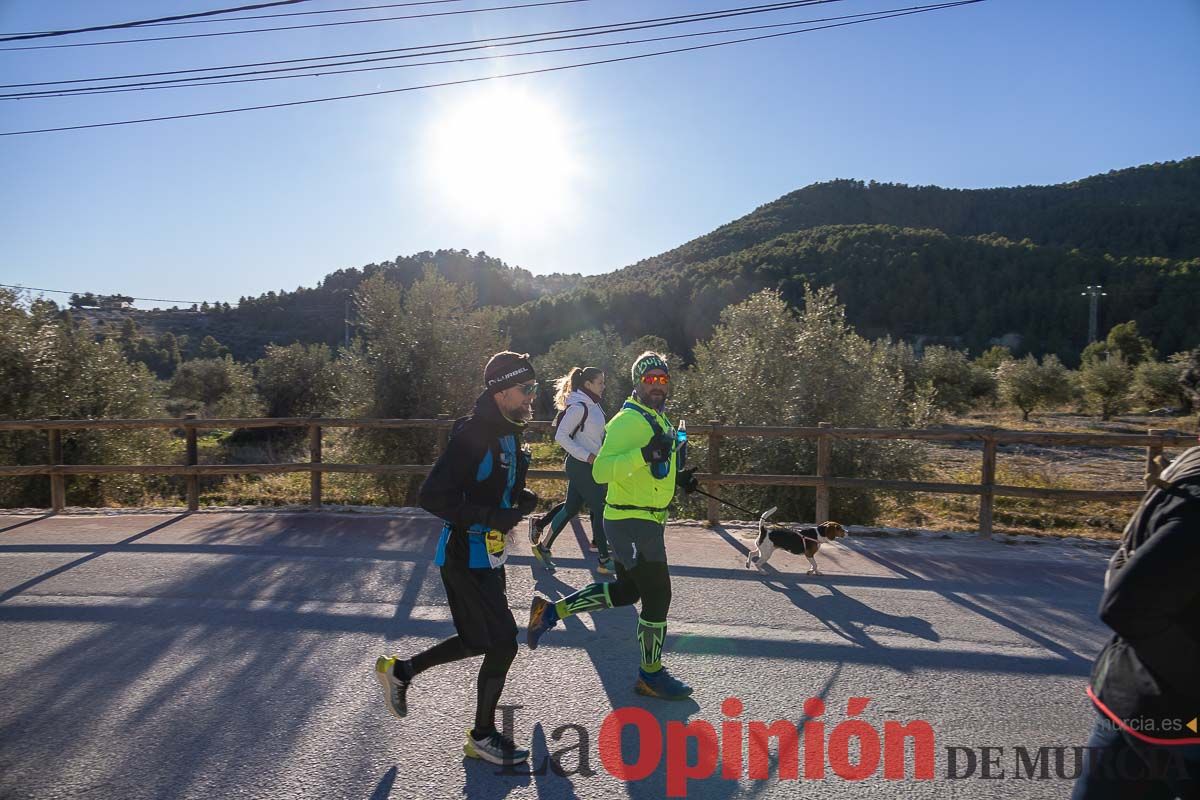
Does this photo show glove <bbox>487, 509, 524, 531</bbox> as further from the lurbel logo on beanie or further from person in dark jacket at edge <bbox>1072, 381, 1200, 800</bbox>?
person in dark jacket at edge <bbox>1072, 381, 1200, 800</bbox>

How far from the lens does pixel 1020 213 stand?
277 ft

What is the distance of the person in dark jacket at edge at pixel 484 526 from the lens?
3295 millimetres

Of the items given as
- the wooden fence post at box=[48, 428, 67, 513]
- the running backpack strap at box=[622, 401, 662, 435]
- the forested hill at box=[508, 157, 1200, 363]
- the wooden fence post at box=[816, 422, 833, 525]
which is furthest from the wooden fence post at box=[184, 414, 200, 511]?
the forested hill at box=[508, 157, 1200, 363]

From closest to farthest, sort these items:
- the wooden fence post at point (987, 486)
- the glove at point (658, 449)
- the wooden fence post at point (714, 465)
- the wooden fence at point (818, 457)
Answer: the glove at point (658, 449) → the wooden fence at point (818, 457) → the wooden fence post at point (987, 486) → the wooden fence post at point (714, 465)

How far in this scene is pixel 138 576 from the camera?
6324mm

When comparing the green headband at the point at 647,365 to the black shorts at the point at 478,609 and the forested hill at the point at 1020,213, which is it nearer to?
the black shorts at the point at 478,609

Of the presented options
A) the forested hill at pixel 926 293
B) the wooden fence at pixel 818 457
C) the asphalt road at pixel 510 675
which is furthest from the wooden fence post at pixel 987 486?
the forested hill at pixel 926 293

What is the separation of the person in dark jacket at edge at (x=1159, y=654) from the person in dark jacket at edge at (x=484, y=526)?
233 centimetres

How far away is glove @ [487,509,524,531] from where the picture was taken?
3.30 meters

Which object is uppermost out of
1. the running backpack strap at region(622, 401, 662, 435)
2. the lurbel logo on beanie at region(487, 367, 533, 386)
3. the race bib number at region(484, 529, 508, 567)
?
the lurbel logo on beanie at region(487, 367, 533, 386)

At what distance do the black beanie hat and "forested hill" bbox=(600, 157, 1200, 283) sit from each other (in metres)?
78.5

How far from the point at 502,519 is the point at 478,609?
1.48 ft

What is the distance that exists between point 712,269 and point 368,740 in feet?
222

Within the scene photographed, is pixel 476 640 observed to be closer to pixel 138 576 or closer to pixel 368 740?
pixel 368 740
